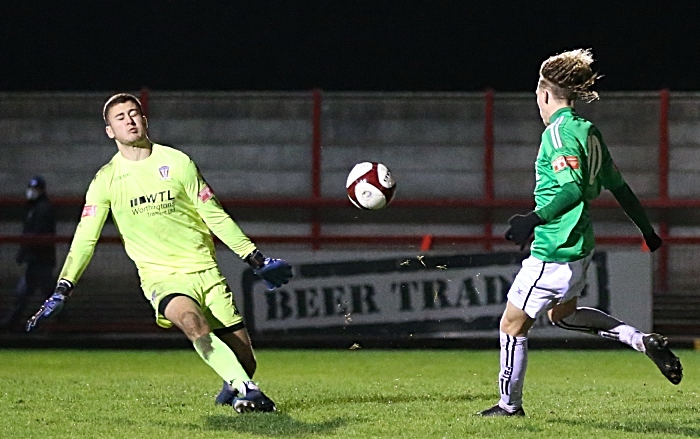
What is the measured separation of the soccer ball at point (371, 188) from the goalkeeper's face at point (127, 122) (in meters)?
1.55

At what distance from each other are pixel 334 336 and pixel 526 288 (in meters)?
5.77

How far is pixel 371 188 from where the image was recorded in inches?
319

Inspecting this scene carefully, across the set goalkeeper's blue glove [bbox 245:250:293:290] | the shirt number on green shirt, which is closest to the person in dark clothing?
goalkeeper's blue glove [bbox 245:250:293:290]

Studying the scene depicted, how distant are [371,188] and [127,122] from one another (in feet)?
5.61

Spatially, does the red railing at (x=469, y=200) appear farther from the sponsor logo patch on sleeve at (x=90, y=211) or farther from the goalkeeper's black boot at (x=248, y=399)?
the goalkeeper's black boot at (x=248, y=399)

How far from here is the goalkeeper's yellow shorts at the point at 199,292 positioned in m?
7.06

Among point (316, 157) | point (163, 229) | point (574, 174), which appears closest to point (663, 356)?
point (574, 174)

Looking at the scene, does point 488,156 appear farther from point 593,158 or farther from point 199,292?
point 593,158

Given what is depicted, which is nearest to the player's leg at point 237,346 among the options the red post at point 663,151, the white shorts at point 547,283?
the white shorts at point 547,283
